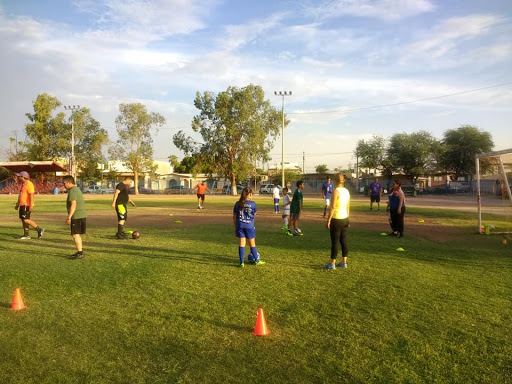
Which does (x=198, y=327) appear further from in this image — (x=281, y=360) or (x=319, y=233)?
(x=319, y=233)

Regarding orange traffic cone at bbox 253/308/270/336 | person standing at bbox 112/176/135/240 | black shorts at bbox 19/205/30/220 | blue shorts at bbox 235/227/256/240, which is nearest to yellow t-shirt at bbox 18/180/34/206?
black shorts at bbox 19/205/30/220

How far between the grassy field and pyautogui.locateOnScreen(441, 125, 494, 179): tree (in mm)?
55460

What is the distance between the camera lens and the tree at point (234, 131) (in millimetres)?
54562

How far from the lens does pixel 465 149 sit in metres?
58.9

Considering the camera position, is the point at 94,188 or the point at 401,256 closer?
the point at 401,256

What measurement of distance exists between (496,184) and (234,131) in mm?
41707

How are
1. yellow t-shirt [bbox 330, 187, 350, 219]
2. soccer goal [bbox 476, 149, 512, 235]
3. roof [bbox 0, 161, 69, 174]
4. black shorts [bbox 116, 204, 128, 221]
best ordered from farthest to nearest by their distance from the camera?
roof [bbox 0, 161, 69, 174] < soccer goal [bbox 476, 149, 512, 235] < black shorts [bbox 116, 204, 128, 221] < yellow t-shirt [bbox 330, 187, 350, 219]

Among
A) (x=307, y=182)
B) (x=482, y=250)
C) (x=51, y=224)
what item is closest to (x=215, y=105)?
(x=307, y=182)

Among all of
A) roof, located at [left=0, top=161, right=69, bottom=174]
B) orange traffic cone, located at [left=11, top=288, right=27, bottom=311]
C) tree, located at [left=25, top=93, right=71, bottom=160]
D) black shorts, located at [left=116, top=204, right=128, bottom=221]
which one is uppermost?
tree, located at [left=25, top=93, right=71, bottom=160]

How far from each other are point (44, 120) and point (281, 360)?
217 feet

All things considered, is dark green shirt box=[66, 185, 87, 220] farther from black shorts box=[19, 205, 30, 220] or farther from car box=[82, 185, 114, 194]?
car box=[82, 185, 114, 194]

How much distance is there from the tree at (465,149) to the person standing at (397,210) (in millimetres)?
51788

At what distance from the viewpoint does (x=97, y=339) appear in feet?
14.8

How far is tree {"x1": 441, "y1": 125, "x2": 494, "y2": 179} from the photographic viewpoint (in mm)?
58938
